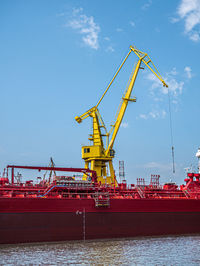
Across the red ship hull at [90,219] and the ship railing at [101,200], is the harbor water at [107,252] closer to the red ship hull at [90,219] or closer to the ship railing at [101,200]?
the red ship hull at [90,219]

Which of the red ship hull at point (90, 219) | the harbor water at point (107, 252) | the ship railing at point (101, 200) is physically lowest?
the harbor water at point (107, 252)

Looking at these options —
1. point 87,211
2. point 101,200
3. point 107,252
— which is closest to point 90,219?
point 87,211

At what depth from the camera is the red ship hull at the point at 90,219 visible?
27.1m

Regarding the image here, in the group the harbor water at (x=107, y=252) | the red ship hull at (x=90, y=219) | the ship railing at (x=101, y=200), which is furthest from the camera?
the ship railing at (x=101, y=200)

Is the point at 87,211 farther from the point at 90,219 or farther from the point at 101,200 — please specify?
the point at 101,200

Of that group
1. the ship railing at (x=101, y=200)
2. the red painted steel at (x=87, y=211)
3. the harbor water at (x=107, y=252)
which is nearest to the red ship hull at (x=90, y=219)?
the red painted steel at (x=87, y=211)

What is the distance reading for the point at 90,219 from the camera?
29.6 m

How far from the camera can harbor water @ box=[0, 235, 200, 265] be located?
798 inches

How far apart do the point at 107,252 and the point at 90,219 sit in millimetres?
6627

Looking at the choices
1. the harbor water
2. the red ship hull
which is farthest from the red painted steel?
the harbor water

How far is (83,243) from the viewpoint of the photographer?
27.6 metres

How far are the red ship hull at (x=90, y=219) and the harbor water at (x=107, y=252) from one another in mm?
905

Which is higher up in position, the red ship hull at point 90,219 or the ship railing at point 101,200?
the ship railing at point 101,200

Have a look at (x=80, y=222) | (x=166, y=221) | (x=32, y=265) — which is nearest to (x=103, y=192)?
(x=80, y=222)
